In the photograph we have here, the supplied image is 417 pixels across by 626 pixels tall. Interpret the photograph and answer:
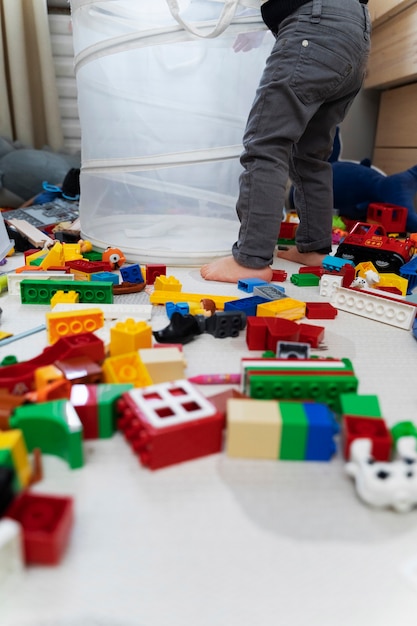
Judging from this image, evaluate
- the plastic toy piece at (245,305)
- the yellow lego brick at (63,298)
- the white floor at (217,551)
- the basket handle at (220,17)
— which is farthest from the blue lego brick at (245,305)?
the basket handle at (220,17)

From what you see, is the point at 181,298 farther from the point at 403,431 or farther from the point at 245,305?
the point at 403,431

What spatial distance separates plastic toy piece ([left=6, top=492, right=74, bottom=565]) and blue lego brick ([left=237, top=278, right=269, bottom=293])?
0.55 meters

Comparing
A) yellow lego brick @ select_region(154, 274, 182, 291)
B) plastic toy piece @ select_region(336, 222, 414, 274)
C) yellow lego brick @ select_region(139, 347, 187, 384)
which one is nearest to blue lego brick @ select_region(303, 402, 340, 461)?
yellow lego brick @ select_region(139, 347, 187, 384)

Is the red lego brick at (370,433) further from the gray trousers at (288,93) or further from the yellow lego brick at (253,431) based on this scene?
the gray trousers at (288,93)

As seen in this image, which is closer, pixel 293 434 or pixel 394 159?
pixel 293 434

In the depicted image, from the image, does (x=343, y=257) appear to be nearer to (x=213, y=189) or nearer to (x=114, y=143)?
(x=213, y=189)

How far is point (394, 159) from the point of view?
1702mm

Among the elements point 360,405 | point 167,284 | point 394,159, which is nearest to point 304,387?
point 360,405

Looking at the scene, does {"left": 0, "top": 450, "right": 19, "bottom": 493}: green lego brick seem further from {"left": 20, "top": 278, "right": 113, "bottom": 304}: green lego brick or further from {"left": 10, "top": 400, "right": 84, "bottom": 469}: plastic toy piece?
{"left": 20, "top": 278, "right": 113, "bottom": 304}: green lego brick

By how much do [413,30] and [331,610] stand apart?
1.58m

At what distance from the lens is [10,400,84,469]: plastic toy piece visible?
38cm

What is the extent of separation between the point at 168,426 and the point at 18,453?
0.35 feet

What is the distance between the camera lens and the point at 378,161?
185 centimetres

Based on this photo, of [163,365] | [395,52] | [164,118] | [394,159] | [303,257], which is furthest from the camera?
[394,159]
